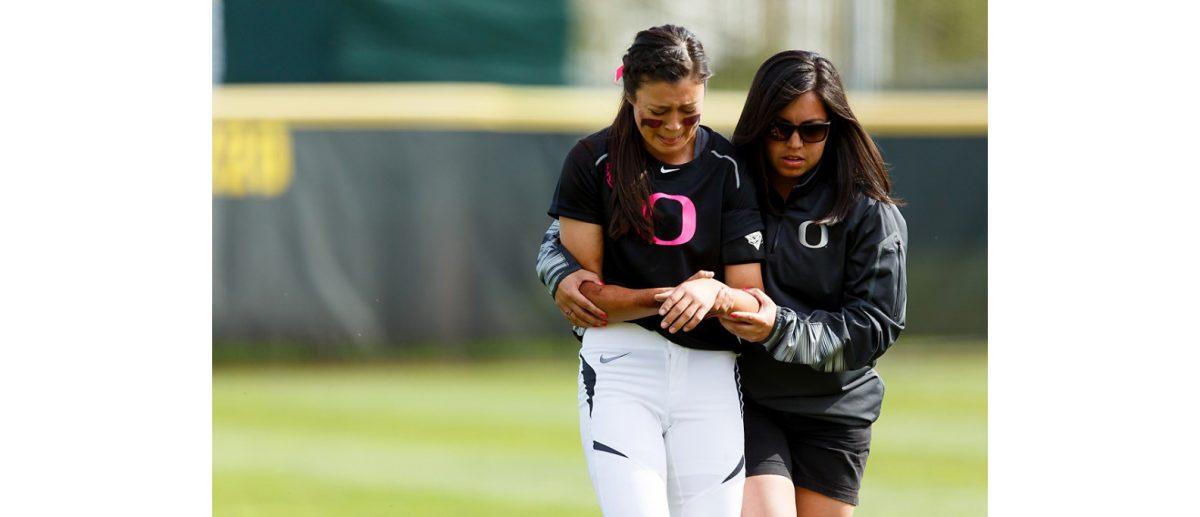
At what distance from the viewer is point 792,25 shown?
7.80m

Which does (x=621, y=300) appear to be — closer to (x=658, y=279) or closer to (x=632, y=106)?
(x=658, y=279)

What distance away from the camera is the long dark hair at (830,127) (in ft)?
8.00

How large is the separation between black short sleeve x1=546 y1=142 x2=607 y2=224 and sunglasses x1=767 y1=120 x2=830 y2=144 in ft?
1.15

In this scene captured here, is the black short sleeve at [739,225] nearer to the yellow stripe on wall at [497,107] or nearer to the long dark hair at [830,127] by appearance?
the long dark hair at [830,127]

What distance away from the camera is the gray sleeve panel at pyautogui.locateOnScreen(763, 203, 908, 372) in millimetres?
2441

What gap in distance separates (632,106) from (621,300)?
0.39 m

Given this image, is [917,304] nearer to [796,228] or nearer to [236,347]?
[236,347]

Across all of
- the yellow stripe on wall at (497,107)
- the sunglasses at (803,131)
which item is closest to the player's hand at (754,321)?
the sunglasses at (803,131)

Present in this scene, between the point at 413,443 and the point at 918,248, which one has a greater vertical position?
the point at 918,248

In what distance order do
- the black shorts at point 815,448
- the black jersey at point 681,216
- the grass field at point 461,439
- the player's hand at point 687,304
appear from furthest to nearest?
the grass field at point 461,439 → the black shorts at point 815,448 → the black jersey at point 681,216 → the player's hand at point 687,304

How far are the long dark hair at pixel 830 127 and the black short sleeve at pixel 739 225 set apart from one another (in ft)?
0.29

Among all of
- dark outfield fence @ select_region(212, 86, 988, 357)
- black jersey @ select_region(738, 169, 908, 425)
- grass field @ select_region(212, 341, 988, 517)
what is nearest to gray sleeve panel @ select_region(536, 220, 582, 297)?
black jersey @ select_region(738, 169, 908, 425)

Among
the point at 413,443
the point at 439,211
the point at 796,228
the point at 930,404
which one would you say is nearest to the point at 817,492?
the point at 796,228

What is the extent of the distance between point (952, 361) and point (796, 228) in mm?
5329
